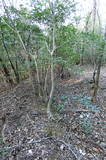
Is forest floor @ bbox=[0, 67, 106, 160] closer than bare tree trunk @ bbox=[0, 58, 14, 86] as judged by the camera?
Yes

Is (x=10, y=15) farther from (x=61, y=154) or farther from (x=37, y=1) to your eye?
(x=61, y=154)

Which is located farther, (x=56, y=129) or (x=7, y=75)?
(x=7, y=75)

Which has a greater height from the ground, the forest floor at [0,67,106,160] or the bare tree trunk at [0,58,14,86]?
the bare tree trunk at [0,58,14,86]

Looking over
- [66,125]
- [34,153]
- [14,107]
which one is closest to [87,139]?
[66,125]

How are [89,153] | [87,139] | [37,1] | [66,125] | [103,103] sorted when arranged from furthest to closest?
1. [103,103]
2. [37,1]
3. [66,125]
4. [87,139]
5. [89,153]

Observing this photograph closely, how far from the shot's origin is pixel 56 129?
261 cm

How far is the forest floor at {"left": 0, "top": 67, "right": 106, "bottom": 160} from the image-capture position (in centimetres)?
204

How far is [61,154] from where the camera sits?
1986 millimetres

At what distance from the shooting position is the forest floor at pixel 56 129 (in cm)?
204

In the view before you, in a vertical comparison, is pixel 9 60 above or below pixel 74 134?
above

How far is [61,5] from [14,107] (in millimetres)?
2893

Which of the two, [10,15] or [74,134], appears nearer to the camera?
[74,134]

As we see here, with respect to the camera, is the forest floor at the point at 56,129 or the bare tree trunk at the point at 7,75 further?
the bare tree trunk at the point at 7,75

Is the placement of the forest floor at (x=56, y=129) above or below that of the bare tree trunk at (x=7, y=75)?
below
